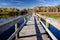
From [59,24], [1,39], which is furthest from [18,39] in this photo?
[1,39]

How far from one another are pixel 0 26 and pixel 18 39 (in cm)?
334

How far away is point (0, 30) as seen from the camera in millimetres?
3252

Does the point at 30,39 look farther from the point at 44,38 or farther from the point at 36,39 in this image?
the point at 44,38

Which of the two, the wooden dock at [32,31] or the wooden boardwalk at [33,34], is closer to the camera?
the wooden dock at [32,31]

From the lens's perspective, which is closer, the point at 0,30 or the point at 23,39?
the point at 0,30

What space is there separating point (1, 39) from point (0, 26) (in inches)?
312

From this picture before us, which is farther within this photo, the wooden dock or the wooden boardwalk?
the wooden boardwalk

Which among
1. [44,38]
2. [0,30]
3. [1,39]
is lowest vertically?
[1,39]

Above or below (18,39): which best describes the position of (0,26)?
above

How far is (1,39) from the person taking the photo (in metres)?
10.9

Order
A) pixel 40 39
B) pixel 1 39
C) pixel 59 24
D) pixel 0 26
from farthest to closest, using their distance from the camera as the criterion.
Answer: pixel 1 39 < pixel 40 39 < pixel 59 24 < pixel 0 26

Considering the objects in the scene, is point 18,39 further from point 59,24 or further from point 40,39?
point 59,24

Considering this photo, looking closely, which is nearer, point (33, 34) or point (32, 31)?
point (33, 34)

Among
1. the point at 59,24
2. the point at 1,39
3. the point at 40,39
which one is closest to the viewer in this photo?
the point at 59,24
